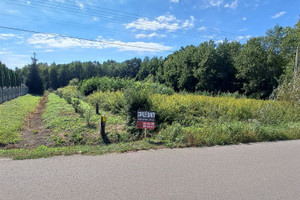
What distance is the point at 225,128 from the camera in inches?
254

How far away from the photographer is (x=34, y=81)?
36969mm

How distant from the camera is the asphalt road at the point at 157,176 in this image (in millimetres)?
3021

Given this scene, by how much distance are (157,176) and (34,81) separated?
41.9 metres

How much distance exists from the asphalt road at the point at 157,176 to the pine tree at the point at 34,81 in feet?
128

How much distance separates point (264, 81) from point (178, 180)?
27967mm

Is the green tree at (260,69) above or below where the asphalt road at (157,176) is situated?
above

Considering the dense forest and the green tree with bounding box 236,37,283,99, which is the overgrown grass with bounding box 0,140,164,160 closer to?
the dense forest

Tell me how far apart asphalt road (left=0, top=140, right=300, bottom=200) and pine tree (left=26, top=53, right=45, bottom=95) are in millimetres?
39005

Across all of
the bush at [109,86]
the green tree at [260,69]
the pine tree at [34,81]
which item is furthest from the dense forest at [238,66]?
the bush at [109,86]

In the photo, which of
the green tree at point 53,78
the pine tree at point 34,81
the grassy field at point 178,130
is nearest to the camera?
the grassy field at point 178,130

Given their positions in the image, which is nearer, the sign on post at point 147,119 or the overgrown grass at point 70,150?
the overgrown grass at point 70,150

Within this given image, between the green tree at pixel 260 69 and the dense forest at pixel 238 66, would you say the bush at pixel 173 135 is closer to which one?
the dense forest at pixel 238 66

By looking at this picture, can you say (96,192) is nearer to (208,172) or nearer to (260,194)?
(208,172)

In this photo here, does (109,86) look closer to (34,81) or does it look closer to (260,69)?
(260,69)
